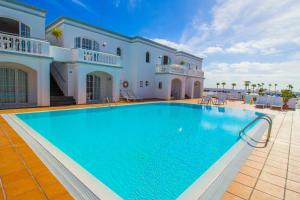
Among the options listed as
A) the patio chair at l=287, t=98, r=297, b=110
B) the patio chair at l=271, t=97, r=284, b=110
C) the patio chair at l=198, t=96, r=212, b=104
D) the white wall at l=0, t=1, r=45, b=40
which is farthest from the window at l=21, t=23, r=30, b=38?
the patio chair at l=287, t=98, r=297, b=110

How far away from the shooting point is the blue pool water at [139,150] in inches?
134

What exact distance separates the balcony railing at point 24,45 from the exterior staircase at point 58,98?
3.26 meters

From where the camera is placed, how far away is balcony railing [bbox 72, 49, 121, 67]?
12.7m

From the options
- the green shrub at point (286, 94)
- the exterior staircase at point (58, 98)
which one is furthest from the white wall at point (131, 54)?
the green shrub at point (286, 94)

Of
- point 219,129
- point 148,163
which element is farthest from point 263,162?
point 219,129

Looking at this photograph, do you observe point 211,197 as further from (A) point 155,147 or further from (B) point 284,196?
(A) point 155,147

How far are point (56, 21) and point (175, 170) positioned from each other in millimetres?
15813

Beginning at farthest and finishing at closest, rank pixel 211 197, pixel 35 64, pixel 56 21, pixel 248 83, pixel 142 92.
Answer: pixel 248 83, pixel 142 92, pixel 56 21, pixel 35 64, pixel 211 197

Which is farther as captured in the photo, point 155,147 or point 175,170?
point 155,147

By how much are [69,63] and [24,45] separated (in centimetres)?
301

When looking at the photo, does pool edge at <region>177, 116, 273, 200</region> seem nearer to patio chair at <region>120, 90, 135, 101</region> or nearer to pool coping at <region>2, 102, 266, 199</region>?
pool coping at <region>2, 102, 266, 199</region>

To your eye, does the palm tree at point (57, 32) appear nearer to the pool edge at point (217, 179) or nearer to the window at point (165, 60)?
the window at point (165, 60)

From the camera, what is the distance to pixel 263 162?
13.0 ft

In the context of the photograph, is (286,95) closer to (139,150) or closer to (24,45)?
(139,150)
